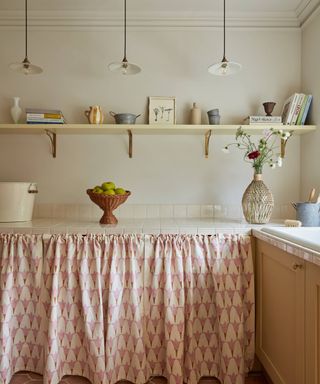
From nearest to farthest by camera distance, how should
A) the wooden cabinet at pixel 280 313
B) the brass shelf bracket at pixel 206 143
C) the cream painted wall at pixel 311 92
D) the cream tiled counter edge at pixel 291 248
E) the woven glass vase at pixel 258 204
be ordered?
A: the cream tiled counter edge at pixel 291 248, the wooden cabinet at pixel 280 313, the woven glass vase at pixel 258 204, the cream painted wall at pixel 311 92, the brass shelf bracket at pixel 206 143

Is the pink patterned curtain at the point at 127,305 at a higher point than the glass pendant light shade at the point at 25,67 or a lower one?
lower

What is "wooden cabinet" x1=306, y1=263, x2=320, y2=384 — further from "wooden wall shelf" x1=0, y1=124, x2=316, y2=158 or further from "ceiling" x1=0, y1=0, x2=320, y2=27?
"ceiling" x1=0, y1=0, x2=320, y2=27

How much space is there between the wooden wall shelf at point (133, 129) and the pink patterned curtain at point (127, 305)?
2.47ft

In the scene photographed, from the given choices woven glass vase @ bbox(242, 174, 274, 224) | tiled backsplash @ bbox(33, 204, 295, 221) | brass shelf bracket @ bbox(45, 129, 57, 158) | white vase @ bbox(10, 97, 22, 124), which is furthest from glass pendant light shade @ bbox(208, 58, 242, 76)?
white vase @ bbox(10, 97, 22, 124)

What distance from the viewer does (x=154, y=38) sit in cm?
223

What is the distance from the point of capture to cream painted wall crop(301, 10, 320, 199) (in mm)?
2008

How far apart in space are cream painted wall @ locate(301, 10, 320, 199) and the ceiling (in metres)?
0.14

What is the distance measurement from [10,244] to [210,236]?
115cm

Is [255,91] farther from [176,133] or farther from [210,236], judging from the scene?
[210,236]

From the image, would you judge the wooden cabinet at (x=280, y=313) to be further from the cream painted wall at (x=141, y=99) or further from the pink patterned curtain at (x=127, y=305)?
the cream painted wall at (x=141, y=99)

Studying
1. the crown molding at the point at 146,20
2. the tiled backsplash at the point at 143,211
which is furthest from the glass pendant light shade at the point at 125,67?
the tiled backsplash at the point at 143,211

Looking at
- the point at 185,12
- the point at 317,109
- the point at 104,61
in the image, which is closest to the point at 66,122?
the point at 104,61

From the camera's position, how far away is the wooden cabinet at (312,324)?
3.53ft

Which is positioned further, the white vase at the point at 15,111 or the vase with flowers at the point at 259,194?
the white vase at the point at 15,111
